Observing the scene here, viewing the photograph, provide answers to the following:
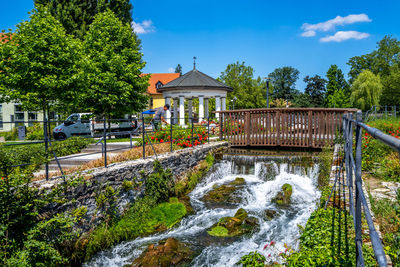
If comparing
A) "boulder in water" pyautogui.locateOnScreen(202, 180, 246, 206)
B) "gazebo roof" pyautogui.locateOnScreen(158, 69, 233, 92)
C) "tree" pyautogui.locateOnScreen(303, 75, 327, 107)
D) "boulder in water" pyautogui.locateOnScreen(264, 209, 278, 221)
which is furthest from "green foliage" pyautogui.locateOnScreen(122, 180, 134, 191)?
"tree" pyautogui.locateOnScreen(303, 75, 327, 107)

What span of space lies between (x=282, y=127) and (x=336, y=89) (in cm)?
5826

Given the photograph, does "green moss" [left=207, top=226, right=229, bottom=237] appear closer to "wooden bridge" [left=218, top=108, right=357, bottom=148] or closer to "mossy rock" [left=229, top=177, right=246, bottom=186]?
"mossy rock" [left=229, top=177, right=246, bottom=186]

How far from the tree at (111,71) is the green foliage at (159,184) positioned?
9753 millimetres

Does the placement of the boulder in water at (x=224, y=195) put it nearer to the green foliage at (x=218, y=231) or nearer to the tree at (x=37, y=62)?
the green foliage at (x=218, y=231)

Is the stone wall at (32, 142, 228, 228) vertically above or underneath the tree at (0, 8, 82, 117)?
underneath

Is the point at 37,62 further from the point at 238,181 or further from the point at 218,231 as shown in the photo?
the point at 218,231

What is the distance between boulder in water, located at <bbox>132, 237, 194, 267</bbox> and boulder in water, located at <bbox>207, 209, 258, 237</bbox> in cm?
97

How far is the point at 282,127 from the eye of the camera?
13523mm

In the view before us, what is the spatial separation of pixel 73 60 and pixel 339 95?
184 ft

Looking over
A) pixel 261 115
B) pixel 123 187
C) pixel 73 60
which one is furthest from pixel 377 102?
pixel 123 187

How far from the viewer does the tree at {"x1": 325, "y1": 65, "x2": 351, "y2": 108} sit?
5963cm

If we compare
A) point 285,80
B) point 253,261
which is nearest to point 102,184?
point 253,261

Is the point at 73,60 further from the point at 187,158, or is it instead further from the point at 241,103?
the point at 241,103

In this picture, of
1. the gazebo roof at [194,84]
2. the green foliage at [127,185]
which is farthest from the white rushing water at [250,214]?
the gazebo roof at [194,84]
